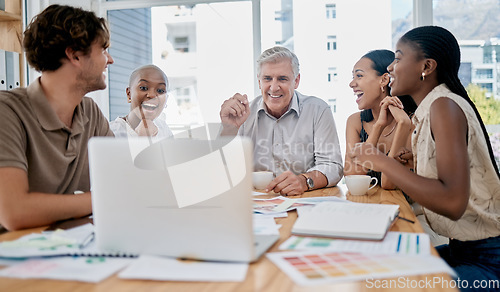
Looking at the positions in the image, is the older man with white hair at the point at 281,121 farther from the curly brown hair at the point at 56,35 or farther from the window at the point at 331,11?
the window at the point at 331,11

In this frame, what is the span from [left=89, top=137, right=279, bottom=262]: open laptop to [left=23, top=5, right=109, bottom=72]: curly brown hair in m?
0.85

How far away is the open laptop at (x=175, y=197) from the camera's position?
0.82m

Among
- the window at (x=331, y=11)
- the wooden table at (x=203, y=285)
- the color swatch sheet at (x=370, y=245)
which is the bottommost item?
the wooden table at (x=203, y=285)

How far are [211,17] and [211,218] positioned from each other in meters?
3.57

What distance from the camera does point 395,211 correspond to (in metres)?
1.23

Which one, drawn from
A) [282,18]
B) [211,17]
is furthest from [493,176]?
[211,17]

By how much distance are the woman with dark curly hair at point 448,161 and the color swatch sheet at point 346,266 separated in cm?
52

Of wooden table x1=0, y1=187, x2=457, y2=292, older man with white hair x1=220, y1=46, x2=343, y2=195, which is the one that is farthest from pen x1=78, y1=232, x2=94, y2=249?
older man with white hair x1=220, y1=46, x2=343, y2=195

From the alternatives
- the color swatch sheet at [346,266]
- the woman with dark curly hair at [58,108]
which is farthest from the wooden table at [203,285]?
the woman with dark curly hair at [58,108]

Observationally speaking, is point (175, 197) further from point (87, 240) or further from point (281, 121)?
point (281, 121)

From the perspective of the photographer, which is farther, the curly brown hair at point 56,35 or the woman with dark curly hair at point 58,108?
the curly brown hair at point 56,35

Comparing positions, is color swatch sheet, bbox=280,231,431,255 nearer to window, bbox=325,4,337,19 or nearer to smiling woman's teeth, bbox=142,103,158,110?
smiling woman's teeth, bbox=142,103,158,110

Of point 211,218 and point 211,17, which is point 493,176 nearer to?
point 211,218

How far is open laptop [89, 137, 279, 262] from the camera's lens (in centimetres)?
82
